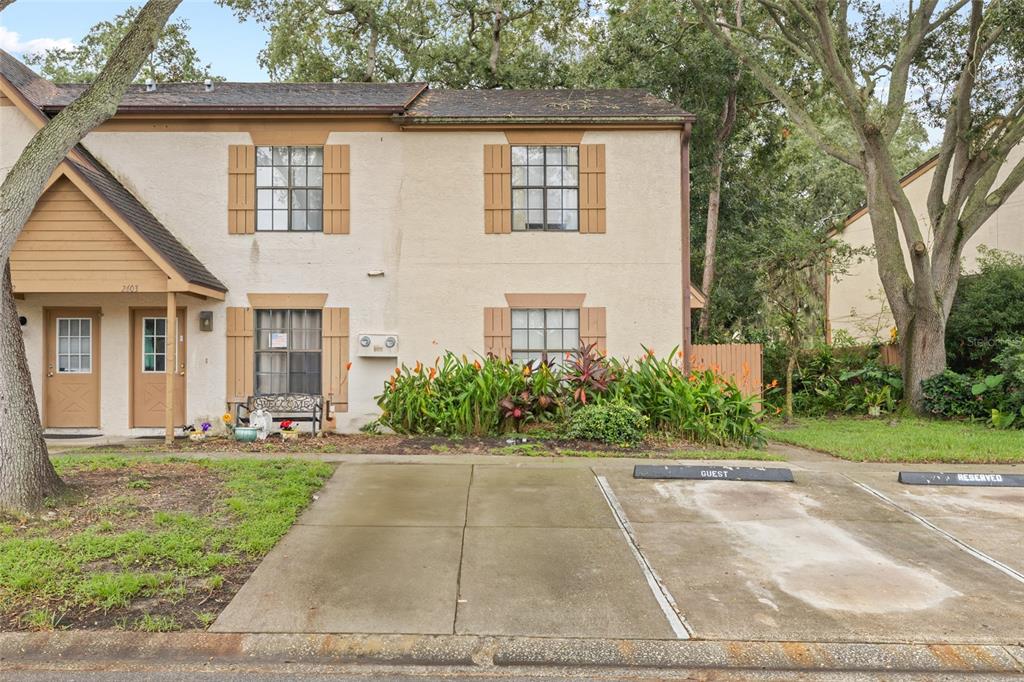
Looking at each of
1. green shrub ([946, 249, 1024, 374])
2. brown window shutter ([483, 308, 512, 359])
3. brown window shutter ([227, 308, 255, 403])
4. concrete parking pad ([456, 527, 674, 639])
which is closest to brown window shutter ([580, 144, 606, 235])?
brown window shutter ([483, 308, 512, 359])

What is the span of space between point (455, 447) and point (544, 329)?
3.09 meters

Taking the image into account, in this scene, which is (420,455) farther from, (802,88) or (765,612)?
(802,88)

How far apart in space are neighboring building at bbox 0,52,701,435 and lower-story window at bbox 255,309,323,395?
24mm

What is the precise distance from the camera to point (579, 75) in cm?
1762

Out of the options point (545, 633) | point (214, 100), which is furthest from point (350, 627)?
point (214, 100)

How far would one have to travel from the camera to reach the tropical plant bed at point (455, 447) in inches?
346

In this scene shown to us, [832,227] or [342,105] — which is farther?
[832,227]

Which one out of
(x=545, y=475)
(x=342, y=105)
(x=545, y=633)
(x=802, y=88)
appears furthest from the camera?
(x=802, y=88)

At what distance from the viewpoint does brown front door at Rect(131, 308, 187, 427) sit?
434 inches

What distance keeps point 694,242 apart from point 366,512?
14.7 metres

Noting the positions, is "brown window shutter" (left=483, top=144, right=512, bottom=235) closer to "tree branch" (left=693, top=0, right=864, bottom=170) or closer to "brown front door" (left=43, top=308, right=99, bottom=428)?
"tree branch" (left=693, top=0, right=864, bottom=170)

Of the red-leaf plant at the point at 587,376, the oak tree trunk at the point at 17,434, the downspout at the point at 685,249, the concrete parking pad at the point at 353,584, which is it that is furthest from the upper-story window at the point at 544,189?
the oak tree trunk at the point at 17,434

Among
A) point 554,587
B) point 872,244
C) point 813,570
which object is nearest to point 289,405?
point 554,587

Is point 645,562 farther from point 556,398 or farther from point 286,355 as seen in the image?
point 286,355
